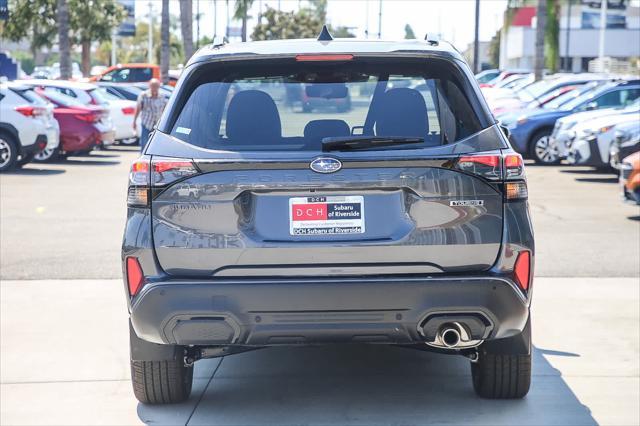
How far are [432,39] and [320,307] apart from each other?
5.26 feet

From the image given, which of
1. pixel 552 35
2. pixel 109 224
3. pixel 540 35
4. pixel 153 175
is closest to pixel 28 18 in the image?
pixel 552 35

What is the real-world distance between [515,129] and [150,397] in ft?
57.9

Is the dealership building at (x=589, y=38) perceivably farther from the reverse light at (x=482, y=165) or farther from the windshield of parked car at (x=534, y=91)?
the reverse light at (x=482, y=165)

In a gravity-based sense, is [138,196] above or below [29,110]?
above

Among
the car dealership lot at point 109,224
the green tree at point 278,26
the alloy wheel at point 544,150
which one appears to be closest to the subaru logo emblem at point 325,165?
the car dealership lot at point 109,224

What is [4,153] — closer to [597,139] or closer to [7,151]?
[7,151]

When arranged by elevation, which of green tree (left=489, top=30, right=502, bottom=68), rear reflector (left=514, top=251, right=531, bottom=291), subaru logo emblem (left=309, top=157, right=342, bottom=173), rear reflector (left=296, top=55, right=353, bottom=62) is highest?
rear reflector (left=296, top=55, right=353, bottom=62)

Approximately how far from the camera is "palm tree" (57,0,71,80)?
38.2 meters

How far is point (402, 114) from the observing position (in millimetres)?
5609

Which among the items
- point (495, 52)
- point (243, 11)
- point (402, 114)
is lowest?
point (495, 52)

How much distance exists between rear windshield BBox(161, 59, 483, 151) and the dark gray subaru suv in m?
0.01

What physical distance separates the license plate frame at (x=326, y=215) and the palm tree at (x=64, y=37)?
112 ft

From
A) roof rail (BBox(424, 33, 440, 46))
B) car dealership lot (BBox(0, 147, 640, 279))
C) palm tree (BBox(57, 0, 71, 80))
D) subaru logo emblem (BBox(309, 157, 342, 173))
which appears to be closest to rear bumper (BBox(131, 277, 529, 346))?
subaru logo emblem (BBox(309, 157, 342, 173))

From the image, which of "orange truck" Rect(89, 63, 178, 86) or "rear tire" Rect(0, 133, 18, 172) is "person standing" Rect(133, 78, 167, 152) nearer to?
"rear tire" Rect(0, 133, 18, 172)
